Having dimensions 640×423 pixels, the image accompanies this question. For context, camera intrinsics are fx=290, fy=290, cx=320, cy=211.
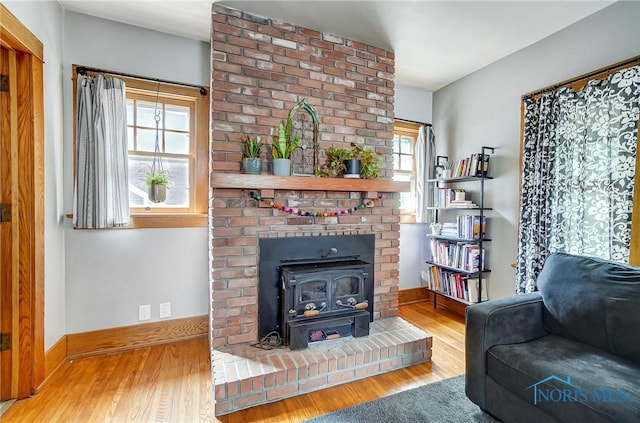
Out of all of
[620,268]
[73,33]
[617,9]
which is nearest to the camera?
[620,268]

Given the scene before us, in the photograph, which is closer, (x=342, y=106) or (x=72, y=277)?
(x=72, y=277)

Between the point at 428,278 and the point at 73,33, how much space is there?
4086 mm

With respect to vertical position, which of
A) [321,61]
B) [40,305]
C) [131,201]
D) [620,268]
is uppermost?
[321,61]

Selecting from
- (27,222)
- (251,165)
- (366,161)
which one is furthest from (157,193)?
(366,161)

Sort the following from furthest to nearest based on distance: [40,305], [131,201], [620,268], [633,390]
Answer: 1. [131,201]
2. [40,305]
3. [620,268]
4. [633,390]

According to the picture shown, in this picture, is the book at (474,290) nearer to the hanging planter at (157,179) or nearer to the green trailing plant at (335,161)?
the green trailing plant at (335,161)

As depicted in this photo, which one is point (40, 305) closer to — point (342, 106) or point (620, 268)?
point (342, 106)

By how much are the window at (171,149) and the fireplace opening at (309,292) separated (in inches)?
33.5

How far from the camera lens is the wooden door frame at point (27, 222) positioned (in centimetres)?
178

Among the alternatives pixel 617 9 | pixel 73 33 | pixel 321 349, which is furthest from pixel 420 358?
pixel 73 33

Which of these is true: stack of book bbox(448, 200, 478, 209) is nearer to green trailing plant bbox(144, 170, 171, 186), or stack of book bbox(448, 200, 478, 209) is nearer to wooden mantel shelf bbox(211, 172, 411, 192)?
wooden mantel shelf bbox(211, 172, 411, 192)

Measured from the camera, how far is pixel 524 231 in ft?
8.45

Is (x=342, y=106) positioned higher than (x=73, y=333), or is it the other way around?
(x=342, y=106)

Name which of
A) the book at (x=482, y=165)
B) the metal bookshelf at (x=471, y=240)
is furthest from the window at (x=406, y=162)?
the book at (x=482, y=165)
